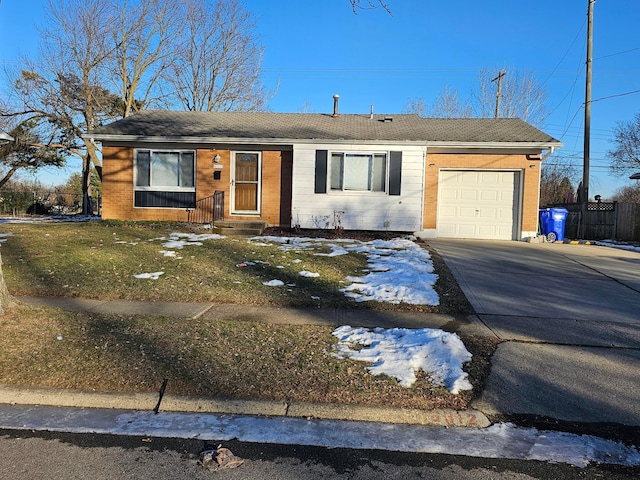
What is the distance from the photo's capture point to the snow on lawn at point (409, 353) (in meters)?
4.47

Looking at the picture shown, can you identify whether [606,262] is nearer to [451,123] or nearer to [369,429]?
[451,123]

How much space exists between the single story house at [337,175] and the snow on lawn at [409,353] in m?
9.76

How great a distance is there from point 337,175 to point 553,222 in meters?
7.57

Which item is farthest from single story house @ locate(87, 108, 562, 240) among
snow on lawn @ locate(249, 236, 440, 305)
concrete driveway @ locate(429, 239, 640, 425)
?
concrete driveway @ locate(429, 239, 640, 425)

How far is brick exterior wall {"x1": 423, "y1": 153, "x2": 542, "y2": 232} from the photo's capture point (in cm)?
1523

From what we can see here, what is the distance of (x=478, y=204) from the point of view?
15.7 metres

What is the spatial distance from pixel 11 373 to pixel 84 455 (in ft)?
5.77

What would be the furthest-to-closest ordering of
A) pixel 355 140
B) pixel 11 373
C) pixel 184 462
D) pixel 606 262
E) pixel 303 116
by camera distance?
pixel 303 116
pixel 355 140
pixel 606 262
pixel 11 373
pixel 184 462

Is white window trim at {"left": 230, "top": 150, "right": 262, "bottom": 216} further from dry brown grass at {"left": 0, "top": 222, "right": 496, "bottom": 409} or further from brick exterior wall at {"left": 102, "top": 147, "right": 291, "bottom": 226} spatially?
dry brown grass at {"left": 0, "top": 222, "right": 496, "bottom": 409}

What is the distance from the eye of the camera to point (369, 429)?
3691 millimetres

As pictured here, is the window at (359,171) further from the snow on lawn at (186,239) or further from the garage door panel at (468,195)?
the snow on lawn at (186,239)

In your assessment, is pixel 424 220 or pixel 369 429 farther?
pixel 424 220

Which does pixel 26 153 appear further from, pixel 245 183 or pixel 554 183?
pixel 554 183

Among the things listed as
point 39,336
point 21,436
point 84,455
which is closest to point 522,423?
point 84,455
